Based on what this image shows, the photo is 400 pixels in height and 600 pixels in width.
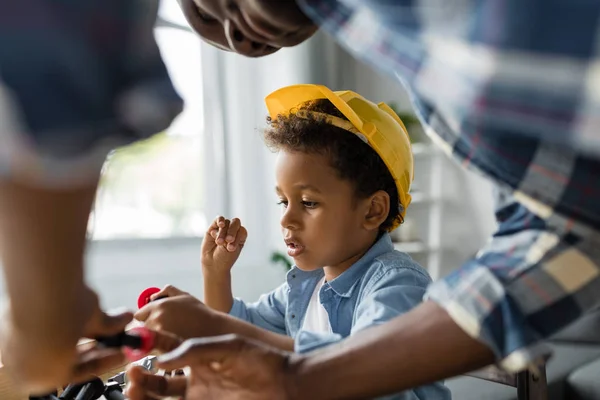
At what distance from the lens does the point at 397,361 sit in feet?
2.01

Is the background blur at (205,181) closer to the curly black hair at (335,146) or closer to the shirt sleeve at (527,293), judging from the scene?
the curly black hair at (335,146)

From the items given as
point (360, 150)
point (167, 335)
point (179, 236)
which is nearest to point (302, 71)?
point (179, 236)

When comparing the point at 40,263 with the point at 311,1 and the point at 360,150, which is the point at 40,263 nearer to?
the point at 311,1

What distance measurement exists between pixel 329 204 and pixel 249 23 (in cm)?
70

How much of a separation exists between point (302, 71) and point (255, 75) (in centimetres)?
23

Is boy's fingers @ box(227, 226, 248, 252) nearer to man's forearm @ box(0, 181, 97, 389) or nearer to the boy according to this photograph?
the boy

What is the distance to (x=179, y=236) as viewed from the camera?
3.18 m

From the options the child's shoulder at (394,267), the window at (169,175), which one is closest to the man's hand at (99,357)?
the child's shoulder at (394,267)

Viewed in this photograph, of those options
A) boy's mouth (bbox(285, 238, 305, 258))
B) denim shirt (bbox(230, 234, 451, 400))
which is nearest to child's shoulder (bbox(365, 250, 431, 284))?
denim shirt (bbox(230, 234, 451, 400))

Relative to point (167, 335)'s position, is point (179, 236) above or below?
below

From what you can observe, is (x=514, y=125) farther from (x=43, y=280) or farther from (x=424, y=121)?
(x=43, y=280)

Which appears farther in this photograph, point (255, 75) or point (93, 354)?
point (255, 75)

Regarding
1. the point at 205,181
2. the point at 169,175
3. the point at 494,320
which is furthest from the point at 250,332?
the point at 205,181

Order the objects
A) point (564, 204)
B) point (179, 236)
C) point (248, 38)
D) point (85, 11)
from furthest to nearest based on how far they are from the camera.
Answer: point (179, 236)
point (248, 38)
point (564, 204)
point (85, 11)
